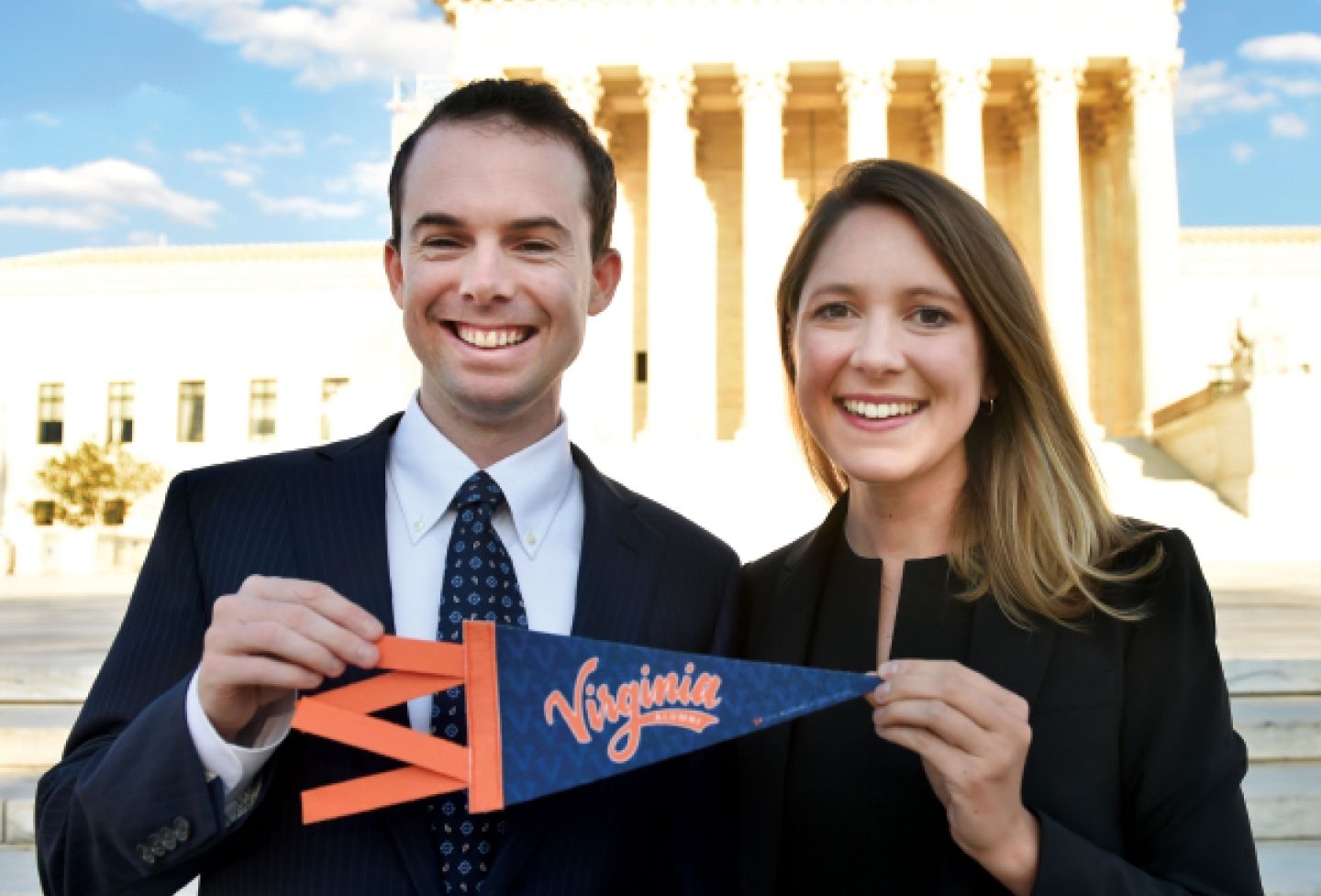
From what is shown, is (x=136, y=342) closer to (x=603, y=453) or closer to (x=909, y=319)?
(x=603, y=453)

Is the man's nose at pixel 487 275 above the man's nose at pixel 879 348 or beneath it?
above

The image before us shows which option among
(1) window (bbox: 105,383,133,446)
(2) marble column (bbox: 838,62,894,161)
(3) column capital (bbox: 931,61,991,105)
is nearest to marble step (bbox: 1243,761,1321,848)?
(2) marble column (bbox: 838,62,894,161)

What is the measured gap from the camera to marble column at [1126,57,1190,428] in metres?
35.6

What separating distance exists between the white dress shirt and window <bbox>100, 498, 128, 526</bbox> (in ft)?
167

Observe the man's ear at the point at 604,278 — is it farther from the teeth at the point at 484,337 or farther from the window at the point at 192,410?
the window at the point at 192,410

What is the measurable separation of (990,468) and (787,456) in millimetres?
28518

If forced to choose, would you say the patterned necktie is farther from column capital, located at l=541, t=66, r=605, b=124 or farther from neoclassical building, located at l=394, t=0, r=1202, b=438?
column capital, located at l=541, t=66, r=605, b=124

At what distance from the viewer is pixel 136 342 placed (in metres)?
54.4

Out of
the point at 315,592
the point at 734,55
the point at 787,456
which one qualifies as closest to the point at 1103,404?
the point at 787,456

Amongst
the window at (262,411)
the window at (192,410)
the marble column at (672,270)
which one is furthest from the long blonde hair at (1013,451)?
the window at (192,410)

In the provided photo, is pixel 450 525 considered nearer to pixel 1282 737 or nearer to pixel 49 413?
pixel 1282 737

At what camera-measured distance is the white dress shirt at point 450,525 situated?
2.70 metres

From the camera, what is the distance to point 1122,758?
2.59 meters

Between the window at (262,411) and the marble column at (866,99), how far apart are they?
101 ft
